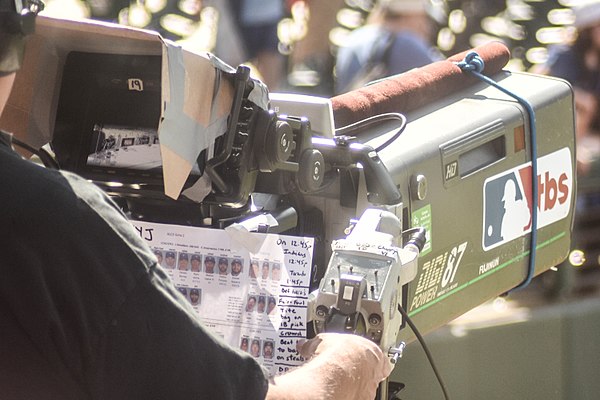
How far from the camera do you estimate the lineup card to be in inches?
76.0

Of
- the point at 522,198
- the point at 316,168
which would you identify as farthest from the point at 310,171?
the point at 522,198

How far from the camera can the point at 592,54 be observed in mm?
5062

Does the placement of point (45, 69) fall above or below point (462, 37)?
above

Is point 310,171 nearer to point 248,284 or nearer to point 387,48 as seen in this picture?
point 248,284

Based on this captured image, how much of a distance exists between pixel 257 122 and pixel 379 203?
319 millimetres

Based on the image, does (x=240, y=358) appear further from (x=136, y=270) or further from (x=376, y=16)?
(x=376, y=16)

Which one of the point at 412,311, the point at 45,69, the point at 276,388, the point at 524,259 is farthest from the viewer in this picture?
the point at 524,259

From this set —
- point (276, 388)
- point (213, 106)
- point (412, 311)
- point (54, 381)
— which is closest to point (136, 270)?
point (54, 381)

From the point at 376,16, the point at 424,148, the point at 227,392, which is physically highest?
the point at 227,392

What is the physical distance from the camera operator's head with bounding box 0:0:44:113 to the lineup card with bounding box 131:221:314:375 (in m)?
0.65

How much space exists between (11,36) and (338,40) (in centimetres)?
416

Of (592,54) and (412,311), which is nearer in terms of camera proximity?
(412,311)

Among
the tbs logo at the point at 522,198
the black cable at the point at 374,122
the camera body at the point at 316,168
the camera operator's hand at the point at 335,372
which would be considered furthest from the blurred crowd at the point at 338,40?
the camera operator's hand at the point at 335,372

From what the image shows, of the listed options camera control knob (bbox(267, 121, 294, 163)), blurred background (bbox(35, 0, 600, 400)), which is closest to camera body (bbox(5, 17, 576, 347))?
camera control knob (bbox(267, 121, 294, 163))
